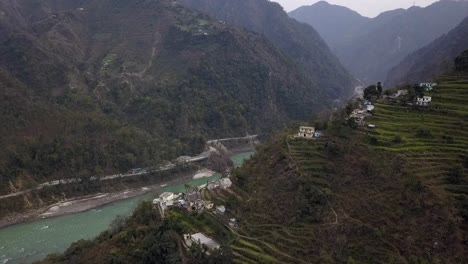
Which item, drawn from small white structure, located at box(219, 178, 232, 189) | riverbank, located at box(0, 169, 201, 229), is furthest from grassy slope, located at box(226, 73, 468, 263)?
riverbank, located at box(0, 169, 201, 229)

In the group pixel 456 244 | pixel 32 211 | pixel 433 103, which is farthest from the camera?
pixel 32 211

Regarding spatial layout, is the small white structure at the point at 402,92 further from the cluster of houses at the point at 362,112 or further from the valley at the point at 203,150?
the cluster of houses at the point at 362,112

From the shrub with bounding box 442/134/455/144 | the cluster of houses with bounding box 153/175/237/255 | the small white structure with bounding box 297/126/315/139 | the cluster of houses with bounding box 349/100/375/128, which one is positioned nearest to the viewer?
the cluster of houses with bounding box 153/175/237/255

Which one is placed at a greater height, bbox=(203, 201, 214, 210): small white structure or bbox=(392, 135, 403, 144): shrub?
bbox=(392, 135, 403, 144): shrub

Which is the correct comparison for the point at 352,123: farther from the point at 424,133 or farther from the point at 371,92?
the point at 371,92

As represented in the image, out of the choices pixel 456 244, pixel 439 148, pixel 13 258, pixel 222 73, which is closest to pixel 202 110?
pixel 222 73

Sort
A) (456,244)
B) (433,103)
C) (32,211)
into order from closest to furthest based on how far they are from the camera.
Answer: (456,244)
(433,103)
(32,211)

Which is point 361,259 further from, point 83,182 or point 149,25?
point 149,25

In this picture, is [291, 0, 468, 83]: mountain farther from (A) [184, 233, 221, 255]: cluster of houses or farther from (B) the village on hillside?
(A) [184, 233, 221, 255]: cluster of houses
